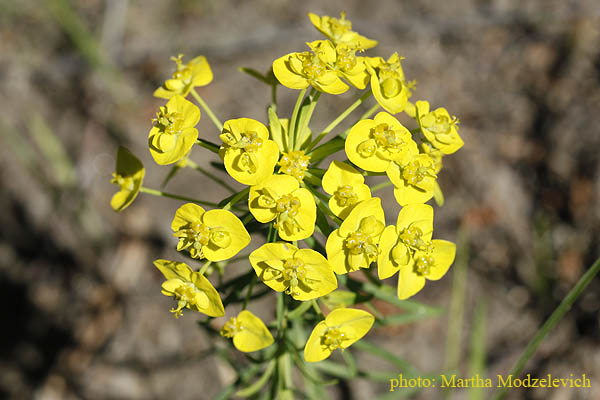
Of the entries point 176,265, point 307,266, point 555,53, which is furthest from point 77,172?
point 555,53

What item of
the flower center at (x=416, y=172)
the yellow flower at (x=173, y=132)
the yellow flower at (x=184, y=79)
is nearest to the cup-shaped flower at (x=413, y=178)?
the flower center at (x=416, y=172)

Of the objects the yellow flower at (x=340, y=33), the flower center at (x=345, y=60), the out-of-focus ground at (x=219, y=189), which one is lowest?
the out-of-focus ground at (x=219, y=189)

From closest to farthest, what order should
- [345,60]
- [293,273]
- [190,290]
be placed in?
1. [293,273]
2. [190,290]
3. [345,60]

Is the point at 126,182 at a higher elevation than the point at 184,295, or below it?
higher

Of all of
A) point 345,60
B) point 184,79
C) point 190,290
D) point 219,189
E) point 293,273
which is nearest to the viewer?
point 293,273

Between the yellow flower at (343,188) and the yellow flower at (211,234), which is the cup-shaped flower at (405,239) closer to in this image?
the yellow flower at (343,188)

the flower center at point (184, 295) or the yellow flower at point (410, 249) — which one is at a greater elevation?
the yellow flower at point (410, 249)

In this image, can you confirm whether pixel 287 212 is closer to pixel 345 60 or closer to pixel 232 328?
pixel 232 328

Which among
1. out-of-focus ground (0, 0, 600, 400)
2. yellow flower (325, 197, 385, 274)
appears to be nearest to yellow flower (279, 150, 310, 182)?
yellow flower (325, 197, 385, 274)

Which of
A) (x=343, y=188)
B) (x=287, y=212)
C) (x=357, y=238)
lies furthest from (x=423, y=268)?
(x=287, y=212)
